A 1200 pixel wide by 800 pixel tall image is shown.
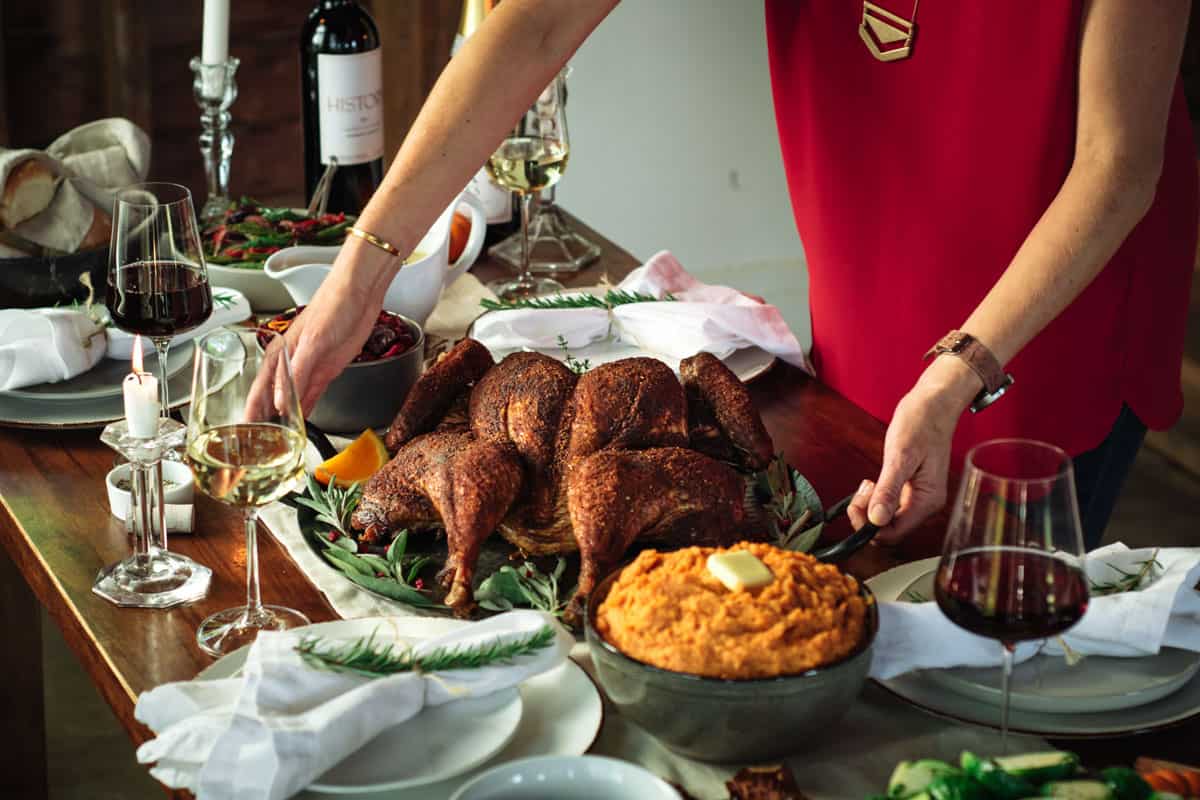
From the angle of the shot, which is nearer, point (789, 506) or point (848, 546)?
point (848, 546)

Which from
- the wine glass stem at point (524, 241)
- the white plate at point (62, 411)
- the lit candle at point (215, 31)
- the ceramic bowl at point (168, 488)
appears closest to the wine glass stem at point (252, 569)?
the ceramic bowl at point (168, 488)

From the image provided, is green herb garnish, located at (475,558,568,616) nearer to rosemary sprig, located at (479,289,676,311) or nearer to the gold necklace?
rosemary sprig, located at (479,289,676,311)

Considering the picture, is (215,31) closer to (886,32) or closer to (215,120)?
(215,120)

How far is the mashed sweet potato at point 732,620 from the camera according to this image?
3.46 ft

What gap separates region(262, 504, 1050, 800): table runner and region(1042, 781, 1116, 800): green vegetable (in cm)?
19

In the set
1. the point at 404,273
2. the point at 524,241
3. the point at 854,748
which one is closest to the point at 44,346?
the point at 404,273

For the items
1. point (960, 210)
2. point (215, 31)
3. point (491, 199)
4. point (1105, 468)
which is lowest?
point (1105, 468)

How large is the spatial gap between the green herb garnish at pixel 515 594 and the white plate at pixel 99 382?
0.68 meters

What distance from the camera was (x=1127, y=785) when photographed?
3.09 feet

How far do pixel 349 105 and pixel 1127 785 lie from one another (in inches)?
65.0

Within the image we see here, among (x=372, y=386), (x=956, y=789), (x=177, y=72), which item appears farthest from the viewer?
(x=177, y=72)

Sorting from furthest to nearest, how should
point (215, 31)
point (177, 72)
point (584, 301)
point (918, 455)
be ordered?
point (177, 72), point (215, 31), point (584, 301), point (918, 455)

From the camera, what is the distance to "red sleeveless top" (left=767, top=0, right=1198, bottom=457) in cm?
183

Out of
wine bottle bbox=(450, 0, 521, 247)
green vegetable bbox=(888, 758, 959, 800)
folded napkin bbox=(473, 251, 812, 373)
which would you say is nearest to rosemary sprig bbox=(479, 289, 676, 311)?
folded napkin bbox=(473, 251, 812, 373)
